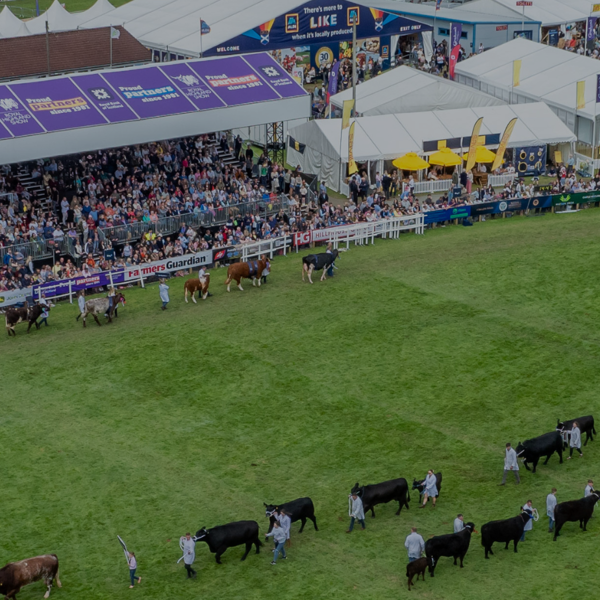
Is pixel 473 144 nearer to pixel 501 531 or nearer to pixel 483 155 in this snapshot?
pixel 483 155

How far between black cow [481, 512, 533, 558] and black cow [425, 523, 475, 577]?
1.28ft

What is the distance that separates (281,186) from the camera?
5009 cm

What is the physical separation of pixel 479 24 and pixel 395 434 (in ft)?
164

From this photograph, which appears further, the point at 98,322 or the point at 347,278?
the point at 347,278

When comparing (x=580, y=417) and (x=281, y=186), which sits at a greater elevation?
(x=281, y=186)

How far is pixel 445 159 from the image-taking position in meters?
51.4

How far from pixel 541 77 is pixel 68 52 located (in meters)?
27.1

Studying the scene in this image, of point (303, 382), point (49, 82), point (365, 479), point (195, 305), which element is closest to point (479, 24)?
point (49, 82)

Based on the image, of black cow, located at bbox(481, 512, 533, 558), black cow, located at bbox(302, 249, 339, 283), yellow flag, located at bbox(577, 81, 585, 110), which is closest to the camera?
black cow, located at bbox(481, 512, 533, 558)

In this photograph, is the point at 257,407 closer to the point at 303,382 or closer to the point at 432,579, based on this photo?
the point at 303,382

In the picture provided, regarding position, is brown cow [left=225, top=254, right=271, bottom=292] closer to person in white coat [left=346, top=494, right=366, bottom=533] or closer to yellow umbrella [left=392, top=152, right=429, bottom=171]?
yellow umbrella [left=392, top=152, right=429, bottom=171]

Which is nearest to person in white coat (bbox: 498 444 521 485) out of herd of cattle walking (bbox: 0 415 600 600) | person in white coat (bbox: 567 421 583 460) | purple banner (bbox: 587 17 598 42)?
herd of cattle walking (bbox: 0 415 600 600)

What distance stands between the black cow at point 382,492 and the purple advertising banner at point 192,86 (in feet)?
86.4

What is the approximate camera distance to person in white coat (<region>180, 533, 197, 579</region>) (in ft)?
75.3
